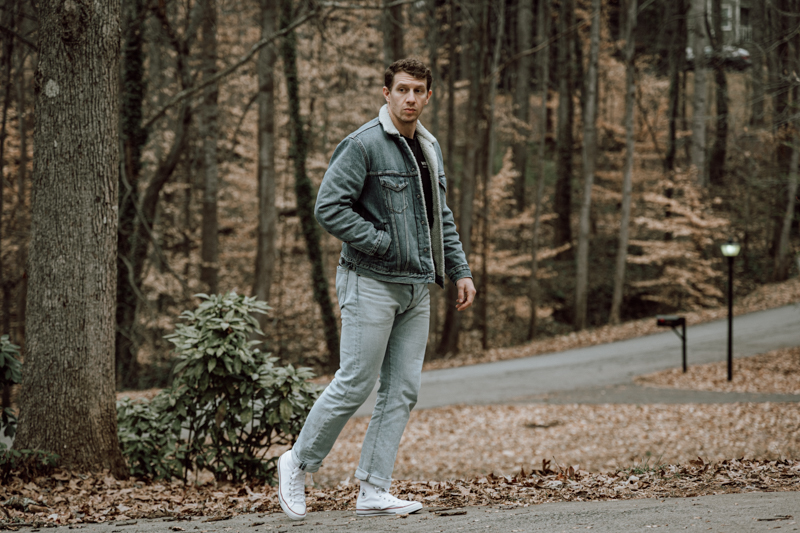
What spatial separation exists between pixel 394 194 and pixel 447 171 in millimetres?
16839

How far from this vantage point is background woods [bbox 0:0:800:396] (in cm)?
1477

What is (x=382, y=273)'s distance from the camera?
3.32 metres

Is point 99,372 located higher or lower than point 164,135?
lower

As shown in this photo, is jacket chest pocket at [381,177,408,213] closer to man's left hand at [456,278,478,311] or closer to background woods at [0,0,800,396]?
man's left hand at [456,278,478,311]

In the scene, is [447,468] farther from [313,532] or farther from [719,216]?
[719,216]

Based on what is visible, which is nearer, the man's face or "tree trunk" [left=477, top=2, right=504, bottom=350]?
the man's face

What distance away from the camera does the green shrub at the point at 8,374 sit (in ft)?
16.5

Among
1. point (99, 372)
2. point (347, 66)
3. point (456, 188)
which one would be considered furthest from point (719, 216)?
point (99, 372)

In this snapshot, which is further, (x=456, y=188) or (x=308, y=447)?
(x=456, y=188)

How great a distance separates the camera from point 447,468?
783 centimetres

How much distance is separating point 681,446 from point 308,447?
5893 mm

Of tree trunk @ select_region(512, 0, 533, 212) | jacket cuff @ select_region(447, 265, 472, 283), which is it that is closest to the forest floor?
jacket cuff @ select_region(447, 265, 472, 283)

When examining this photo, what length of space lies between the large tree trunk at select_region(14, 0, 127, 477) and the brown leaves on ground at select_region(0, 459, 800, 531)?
0.37 m

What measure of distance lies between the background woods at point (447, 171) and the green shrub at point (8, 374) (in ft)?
22.9
